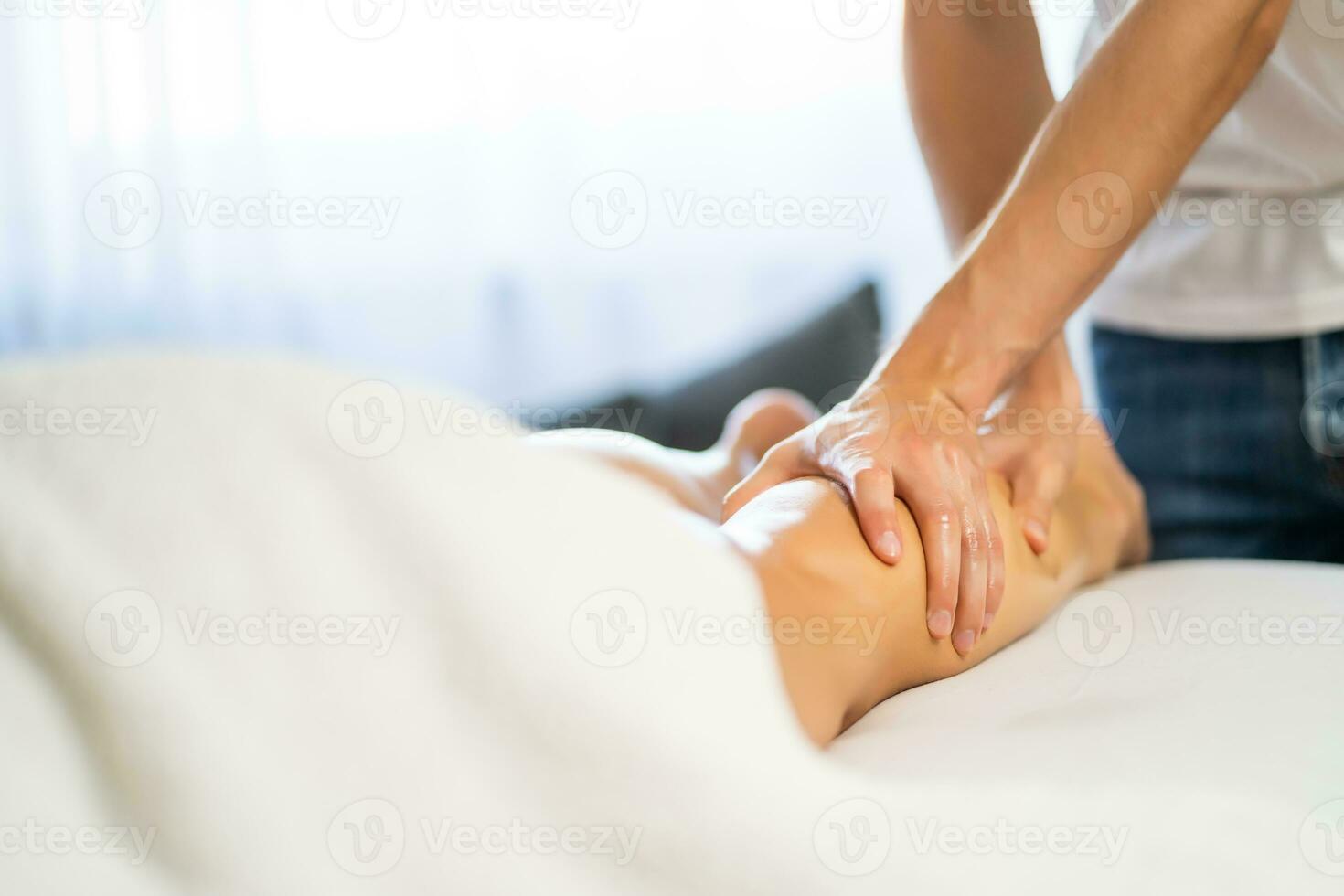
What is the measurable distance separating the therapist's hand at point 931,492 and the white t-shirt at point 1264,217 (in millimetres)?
509

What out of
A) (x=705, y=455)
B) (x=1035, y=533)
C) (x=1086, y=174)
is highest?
(x=1086, y=174)

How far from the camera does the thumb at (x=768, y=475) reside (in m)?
0.81

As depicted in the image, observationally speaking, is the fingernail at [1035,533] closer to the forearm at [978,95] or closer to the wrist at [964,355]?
the wrist at [964,355]

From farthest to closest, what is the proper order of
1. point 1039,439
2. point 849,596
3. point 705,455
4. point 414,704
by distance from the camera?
point 705,455
point 1039,439
point 849,596
point 414,704

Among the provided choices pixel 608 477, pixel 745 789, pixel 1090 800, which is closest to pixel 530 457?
pixel 608 477

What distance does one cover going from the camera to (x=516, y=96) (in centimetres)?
297

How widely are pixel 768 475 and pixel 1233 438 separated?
71 cm

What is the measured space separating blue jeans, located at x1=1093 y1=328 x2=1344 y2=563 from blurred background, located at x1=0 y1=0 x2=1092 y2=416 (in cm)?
162

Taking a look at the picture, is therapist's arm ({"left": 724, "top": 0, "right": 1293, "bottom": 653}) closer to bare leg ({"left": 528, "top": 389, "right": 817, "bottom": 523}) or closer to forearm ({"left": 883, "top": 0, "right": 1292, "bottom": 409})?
forearm ({"left": 883, "top": 0, "right": 1292, "bottom": 409})

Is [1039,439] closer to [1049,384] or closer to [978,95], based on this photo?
[1049,384]

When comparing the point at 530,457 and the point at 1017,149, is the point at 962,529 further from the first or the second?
the point at 1017,149

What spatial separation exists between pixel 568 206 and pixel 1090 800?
107 inches

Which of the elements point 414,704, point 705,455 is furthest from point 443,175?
point 414,704

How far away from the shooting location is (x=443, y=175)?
2.97m
